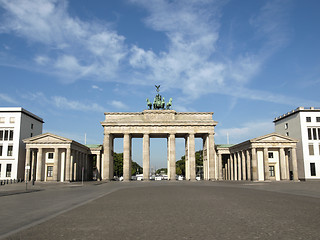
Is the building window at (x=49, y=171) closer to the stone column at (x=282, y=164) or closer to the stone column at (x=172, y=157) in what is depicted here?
the stone column at (x=172, y=157)

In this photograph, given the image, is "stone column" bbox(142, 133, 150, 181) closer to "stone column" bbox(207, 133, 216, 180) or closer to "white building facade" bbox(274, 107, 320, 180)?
"stone column" bbox(207, 133, 216, 180)

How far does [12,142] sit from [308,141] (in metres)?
67.1

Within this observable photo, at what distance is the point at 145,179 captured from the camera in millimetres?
70500

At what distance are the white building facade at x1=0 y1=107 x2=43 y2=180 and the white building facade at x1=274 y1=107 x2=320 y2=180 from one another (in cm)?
6411

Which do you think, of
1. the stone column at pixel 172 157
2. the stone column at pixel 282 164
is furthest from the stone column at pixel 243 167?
the stone column at pixel 172 157

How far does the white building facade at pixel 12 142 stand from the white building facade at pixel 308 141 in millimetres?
64114

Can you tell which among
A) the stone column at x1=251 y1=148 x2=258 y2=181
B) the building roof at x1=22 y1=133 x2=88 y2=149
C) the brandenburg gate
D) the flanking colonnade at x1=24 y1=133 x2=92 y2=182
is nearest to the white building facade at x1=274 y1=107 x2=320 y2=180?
the stone column at x1=251 y1=148 x2=258 y2=181

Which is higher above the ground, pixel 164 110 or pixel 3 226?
pixel 164 110

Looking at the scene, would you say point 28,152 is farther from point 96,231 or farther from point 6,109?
point 96,231

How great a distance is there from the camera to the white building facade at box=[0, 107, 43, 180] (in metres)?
63.8

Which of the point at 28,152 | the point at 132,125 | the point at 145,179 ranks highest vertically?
the point at 132,125

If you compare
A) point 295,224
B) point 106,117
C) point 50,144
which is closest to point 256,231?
point 295,224

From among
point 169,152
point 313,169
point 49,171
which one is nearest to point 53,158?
point 49,171

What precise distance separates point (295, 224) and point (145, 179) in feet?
205
